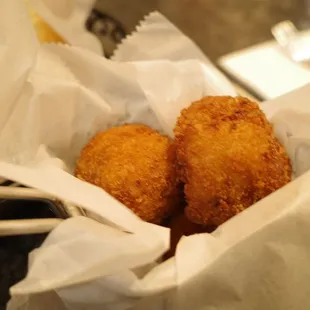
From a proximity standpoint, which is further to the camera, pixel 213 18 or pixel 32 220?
pixel 213 18

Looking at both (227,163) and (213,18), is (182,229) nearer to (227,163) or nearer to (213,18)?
(227,163)

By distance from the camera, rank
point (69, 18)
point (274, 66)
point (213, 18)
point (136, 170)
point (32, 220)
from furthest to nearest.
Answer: point (213, 18)
point (274, 66)
point (69, 18)
point (136, 170)
point (32, 220)

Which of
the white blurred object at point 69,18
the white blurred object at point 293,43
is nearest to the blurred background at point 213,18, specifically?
the white blurred object at point 293,43

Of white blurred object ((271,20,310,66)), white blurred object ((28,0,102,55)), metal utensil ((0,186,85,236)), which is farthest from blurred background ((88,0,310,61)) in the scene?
metal utensil ((0,186,85,236))

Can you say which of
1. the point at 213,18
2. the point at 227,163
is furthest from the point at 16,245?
the point at 213,18

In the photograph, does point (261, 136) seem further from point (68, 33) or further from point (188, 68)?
point (68, 33)

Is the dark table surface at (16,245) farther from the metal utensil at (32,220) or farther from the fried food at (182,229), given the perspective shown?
the fried food at (182,229)
